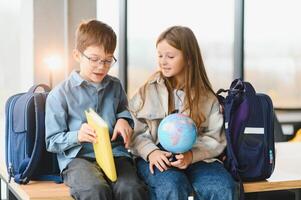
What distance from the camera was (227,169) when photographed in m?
2.11

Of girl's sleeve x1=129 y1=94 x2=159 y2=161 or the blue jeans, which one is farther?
girl's sleeve x1=129 y1=94 x2=159 y2=161

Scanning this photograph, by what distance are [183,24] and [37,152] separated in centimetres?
334

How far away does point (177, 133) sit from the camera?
1.91 meters

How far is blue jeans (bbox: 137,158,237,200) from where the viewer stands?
1.93m

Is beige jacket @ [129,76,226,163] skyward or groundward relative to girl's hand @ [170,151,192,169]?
skyward

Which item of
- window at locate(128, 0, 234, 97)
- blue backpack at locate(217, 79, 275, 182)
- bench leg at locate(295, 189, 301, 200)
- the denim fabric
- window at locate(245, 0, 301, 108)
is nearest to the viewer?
the denim fabric

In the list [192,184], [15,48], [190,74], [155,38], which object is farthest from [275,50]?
[192,184]

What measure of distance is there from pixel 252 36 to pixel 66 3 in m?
2.11

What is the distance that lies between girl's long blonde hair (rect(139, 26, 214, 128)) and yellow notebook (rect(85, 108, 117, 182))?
339 millimetres

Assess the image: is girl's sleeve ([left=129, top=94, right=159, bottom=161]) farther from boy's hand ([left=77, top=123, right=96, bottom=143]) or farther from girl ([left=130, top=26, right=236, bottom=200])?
boy's hand ([left=77, top=123, right=96, bottom=143])

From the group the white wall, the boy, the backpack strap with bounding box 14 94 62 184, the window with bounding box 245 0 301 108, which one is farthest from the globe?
the window with bounding box 245 0 301 108

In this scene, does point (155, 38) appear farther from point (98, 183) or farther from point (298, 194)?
point (98, 183)

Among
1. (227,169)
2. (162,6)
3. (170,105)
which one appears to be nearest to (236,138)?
(227,169)

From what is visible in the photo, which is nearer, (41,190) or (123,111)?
(41,190)
